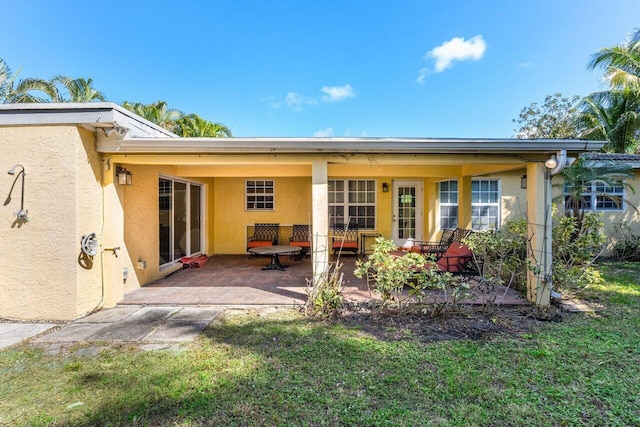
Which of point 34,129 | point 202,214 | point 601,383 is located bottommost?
point 601,383

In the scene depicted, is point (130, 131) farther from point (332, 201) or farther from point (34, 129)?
point (332, 201)

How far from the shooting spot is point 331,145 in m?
5.06

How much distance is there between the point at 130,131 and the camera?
16.9ft

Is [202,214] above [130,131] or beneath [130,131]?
beneath

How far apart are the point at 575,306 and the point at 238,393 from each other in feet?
19.9

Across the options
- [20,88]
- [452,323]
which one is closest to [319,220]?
[452,323]

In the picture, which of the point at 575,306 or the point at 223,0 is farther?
the point at 223,0

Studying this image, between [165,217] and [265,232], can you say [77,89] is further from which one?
[265,232]

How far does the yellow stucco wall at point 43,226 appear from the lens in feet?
15.3

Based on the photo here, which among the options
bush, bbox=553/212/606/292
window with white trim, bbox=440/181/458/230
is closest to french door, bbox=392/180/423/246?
window with white trim, bbox=440/181/458/230

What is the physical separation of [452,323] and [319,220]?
2.73 m

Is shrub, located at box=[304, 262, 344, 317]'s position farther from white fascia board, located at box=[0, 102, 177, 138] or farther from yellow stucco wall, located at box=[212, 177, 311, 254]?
yellow stucco wall, located at box=[212, 177, 311, 254]

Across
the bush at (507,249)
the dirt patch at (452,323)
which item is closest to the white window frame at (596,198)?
the bush at (507,249)

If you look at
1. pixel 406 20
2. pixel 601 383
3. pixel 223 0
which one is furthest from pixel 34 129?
pixel 406 20
